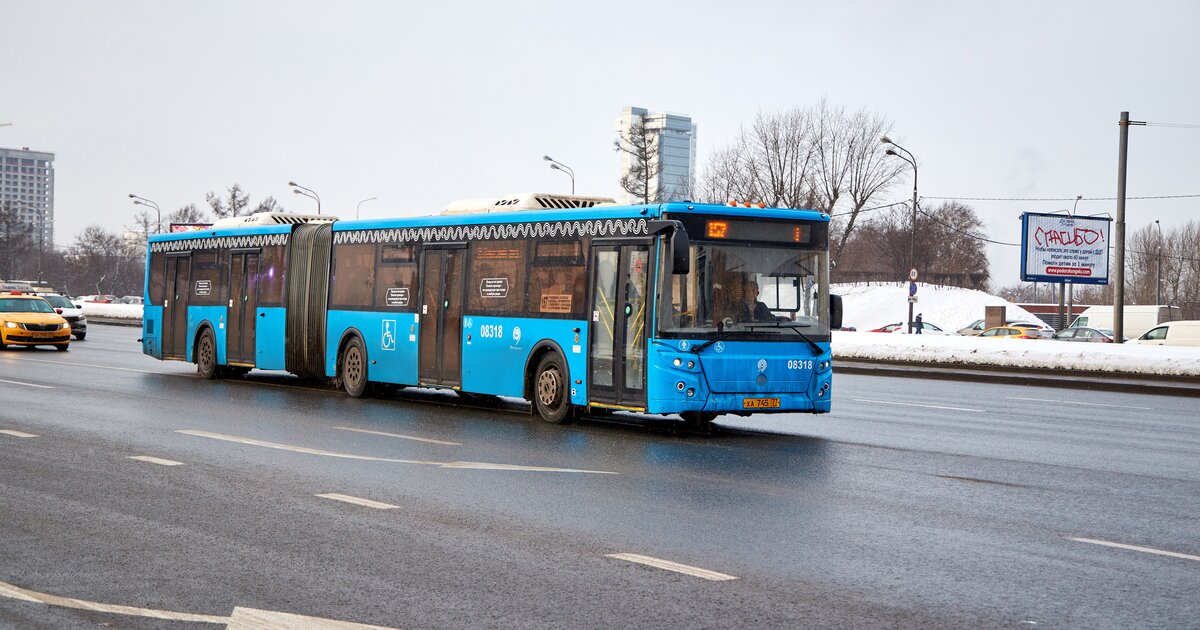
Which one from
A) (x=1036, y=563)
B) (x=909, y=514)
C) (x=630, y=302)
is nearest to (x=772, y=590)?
(x=1036, y=563)

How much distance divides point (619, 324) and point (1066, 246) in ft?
135

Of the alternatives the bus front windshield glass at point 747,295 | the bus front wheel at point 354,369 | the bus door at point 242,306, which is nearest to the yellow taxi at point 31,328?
the bus door at point 242,306

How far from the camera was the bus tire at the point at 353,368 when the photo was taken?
68.2ft

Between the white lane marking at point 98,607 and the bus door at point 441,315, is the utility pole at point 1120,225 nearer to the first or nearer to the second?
the bus door at point 441,315

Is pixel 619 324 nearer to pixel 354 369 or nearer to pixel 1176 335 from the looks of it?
pixel 354 369

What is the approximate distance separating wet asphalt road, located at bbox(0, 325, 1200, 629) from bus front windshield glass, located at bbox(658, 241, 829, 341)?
4.24 feet

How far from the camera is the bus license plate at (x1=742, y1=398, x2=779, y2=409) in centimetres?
1520

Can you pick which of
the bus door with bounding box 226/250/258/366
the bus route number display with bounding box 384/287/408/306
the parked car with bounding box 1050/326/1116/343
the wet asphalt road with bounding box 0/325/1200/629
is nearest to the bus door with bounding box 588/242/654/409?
the wet asphalt road with bounding box 0/325/1200/629

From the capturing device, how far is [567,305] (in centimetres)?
1662

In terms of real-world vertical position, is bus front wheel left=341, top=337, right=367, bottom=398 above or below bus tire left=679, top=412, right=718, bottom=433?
above

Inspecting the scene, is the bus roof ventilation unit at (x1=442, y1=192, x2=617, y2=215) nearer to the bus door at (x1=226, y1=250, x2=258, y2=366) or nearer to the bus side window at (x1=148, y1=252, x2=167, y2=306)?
the bus door at (x1=226, y1=250, x2=258, y2=366)

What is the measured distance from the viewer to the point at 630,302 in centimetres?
1560

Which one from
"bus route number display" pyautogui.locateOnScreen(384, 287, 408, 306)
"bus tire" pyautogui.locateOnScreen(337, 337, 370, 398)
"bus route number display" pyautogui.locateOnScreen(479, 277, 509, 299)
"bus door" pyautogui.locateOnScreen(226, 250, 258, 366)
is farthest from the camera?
"bus door" pyautogui.locateOnScreen(226, 250, 258, 366)

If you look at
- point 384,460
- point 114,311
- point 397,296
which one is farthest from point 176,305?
point 114,311
